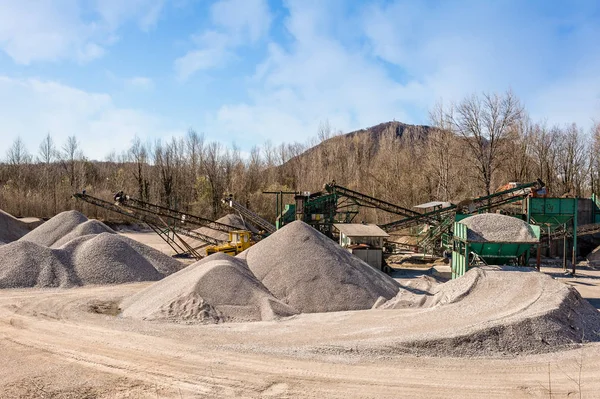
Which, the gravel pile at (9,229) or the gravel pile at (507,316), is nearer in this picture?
the gravel pile at (507,316)

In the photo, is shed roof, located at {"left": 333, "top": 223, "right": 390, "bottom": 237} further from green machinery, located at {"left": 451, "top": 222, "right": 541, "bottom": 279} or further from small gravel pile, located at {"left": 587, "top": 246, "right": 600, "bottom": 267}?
small gravel pile, located at {"left": 587, "top": 246, "right": 600, "bottom": 267}

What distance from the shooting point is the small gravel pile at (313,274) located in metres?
12.8

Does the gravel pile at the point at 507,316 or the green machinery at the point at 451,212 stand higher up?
the green machinery at the point at 451,212

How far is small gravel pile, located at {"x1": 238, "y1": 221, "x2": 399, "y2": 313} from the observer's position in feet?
42.1

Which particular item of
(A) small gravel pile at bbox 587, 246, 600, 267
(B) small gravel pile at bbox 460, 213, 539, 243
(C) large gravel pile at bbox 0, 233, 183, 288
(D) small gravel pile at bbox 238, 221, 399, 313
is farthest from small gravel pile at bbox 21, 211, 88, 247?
(A) small gravel pile at bbox 587, 246, 600, 267

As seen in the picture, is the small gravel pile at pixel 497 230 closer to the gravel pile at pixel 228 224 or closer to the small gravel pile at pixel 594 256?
the small gravel pile at pixel 594 256

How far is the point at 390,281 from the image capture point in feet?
49.4

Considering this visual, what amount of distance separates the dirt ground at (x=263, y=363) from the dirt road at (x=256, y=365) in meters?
0.02

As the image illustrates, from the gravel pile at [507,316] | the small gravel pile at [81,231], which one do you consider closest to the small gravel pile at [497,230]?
the gravel pile at [507,316]

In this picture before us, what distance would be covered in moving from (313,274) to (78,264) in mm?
9152

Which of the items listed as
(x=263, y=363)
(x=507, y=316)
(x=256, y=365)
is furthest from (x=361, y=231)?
(x=256, y=365)

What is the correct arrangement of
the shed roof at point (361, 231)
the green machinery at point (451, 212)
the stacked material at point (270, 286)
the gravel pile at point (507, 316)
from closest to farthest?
1. the gravel pile at point (507, 316)
2. the stacked material at point (270, 286)
3. the shed roof at point (361, 231)
4. the green machinery at point (451, 212)

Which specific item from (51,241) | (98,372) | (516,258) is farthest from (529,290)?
(51,241)

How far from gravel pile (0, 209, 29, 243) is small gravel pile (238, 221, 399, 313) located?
1846 centimetres
